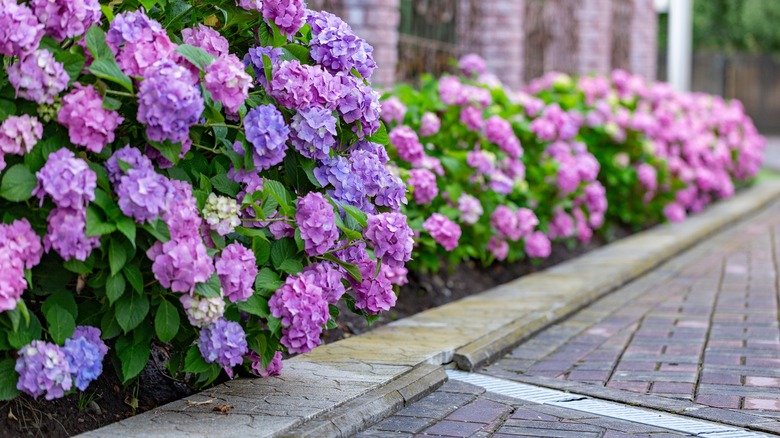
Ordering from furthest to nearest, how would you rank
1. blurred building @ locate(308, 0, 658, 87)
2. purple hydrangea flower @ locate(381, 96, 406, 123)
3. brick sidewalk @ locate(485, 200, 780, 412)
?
1. blurred building @ locate(308, 0, 658, 87)
2. purple hydrangea flower @ locate(381, 96, 406, 123)
3. brick sidewalk @ locate(485, 200, 780, 412)

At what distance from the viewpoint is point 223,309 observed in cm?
377

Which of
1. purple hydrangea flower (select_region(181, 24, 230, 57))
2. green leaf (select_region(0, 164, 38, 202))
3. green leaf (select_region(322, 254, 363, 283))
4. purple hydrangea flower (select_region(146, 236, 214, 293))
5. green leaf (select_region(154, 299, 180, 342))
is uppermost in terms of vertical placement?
purple hydrangea flower (select_region(181, 24, 230, 57))

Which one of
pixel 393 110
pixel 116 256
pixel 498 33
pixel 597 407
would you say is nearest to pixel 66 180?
pixel 116 256

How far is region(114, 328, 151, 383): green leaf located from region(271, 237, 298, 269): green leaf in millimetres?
502

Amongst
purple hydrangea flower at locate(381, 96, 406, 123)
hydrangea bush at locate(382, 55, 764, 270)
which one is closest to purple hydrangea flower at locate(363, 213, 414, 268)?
hydrangea bush at locate(382, 55, 764, 270)

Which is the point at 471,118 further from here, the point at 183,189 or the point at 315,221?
the point at 183,189

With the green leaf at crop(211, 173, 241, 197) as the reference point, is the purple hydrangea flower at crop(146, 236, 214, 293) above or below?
below

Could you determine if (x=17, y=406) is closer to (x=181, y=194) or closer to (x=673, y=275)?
(x=181, y=194)

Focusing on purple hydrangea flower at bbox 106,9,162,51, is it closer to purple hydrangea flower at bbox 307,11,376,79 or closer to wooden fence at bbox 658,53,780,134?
purple hydrangea flower at bbox 307,11,376,79

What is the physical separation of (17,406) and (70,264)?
686 millimetres

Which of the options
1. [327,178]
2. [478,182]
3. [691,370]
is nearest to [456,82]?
[478,182]

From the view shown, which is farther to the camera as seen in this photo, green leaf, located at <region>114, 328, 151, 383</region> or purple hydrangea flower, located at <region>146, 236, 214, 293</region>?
green leaf, located at <region>114, 328, 151, 383</region>

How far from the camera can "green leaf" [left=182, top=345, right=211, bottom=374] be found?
13.0 feet

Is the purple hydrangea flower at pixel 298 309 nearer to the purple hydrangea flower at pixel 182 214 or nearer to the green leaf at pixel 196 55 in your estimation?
the purple hydrangea flower at pixel 182 214
